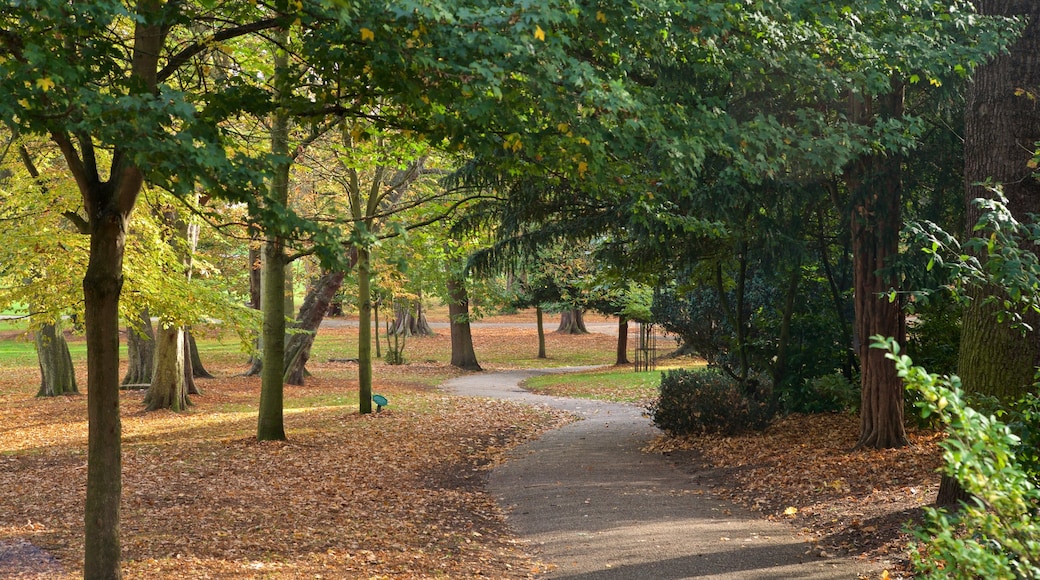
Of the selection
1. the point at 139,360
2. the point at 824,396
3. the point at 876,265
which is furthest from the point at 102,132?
the point at 139,360

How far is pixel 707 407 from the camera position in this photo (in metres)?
13.5

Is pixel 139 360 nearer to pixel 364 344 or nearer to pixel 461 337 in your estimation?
pixel 364 344

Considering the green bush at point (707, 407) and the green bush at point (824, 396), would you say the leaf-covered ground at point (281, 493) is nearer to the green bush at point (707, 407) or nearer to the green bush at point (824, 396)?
the green bush at point (707, 407)

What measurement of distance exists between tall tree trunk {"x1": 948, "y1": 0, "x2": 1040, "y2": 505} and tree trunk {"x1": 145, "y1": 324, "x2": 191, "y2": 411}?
1584cm

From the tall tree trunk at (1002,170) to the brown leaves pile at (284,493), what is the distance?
4.01 metres

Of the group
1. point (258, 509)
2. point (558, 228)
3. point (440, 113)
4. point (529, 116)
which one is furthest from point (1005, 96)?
point (258, 509)

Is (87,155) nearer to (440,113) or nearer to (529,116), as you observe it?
(440,113)

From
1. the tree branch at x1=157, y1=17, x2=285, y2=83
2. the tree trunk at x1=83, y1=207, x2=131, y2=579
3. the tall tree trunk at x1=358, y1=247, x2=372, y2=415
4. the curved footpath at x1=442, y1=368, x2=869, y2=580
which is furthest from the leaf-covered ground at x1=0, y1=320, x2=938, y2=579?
the tree branch at x1=157, y1=17, x2=285, y2=83

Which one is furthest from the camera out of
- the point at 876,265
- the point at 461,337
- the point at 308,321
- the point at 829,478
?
the point at 461,337

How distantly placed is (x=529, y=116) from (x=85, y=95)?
3.23m

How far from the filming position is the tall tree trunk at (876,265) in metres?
10.9

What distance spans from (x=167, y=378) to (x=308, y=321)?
438cm

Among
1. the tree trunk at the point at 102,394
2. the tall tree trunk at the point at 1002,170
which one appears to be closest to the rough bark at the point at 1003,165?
the tall tree trunk at the point at 1002,170

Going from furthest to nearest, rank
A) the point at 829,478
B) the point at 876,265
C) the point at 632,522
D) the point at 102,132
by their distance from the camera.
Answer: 1. the point at 876,265
2. the point at 829,478
3. the point at 632,522
4. the point at 102,132
